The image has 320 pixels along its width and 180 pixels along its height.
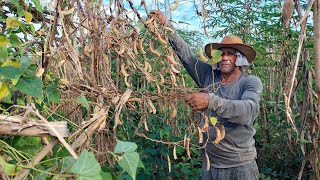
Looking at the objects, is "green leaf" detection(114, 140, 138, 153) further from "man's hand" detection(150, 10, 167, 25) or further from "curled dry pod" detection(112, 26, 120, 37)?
"man's hand" detection(150, 10, 167, 25)

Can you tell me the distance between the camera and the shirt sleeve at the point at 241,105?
2.13 meters

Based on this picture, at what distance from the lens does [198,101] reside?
6.18 ft

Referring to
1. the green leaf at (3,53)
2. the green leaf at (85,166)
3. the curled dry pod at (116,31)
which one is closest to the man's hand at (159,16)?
the curled dry pod at (116,31)

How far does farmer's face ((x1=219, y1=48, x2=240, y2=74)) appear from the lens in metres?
2.71

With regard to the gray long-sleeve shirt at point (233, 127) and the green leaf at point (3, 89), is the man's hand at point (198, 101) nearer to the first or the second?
the gray long-sleeve shirt at point (233, 127)

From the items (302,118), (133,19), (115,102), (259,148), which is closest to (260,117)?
(259,148)

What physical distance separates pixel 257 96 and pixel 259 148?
2109 millimetres

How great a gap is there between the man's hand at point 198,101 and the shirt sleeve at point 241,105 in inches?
2.1

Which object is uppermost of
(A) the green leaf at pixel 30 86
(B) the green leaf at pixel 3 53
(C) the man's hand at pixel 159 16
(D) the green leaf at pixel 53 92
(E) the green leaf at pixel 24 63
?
(C) the man's hand at pixel 159 16

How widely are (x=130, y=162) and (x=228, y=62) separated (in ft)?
6.40

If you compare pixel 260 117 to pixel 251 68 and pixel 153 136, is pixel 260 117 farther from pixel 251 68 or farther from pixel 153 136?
pixel 153 136

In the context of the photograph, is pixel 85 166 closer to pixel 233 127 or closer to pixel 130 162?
pixel 130 162

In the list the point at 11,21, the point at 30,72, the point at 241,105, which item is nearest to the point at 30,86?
the point at 30,72

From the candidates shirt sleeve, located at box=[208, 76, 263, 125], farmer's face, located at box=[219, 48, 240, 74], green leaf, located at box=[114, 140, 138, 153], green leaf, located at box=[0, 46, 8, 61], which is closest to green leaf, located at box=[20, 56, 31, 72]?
green leaf, located at box=[0, 46, 8, 61]
